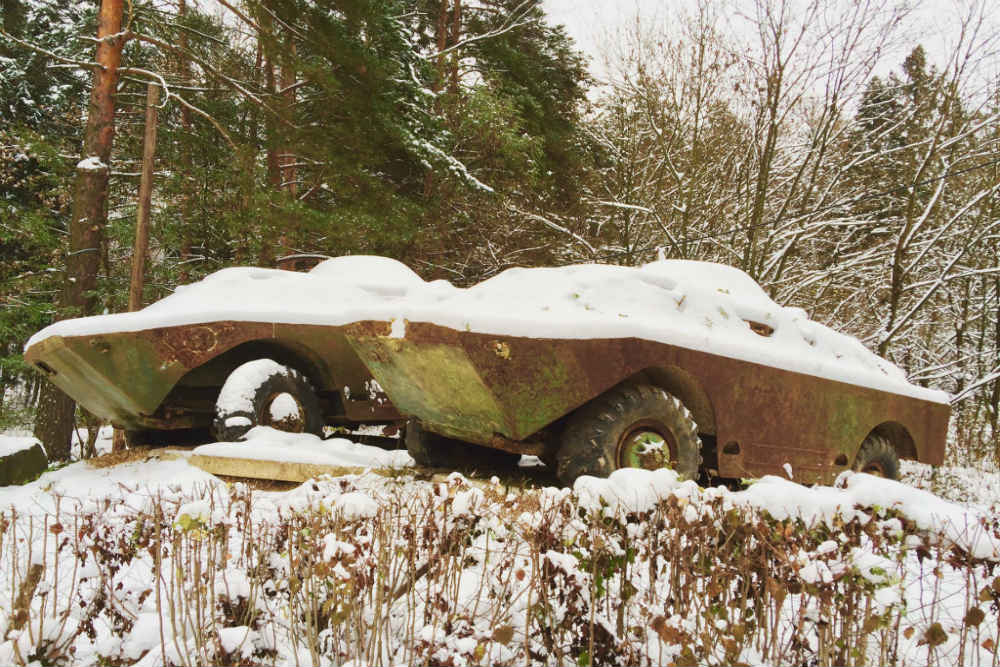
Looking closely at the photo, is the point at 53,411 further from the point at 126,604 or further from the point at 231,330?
the point at 126,604

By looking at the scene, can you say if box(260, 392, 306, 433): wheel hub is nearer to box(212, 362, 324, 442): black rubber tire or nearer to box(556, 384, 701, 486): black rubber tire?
box(212, 362, 324, 442): black rubber tire

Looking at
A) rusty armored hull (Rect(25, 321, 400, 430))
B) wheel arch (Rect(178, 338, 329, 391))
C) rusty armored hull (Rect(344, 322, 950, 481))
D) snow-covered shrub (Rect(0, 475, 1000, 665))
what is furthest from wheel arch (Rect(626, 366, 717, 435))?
wheel arch (Rect(178, 338, 329, 391))

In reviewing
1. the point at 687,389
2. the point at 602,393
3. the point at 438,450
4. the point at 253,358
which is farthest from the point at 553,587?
the point at 253,358

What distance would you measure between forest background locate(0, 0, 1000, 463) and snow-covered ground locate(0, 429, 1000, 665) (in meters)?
9.19

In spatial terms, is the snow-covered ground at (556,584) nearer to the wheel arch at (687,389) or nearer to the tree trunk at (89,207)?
the wheel arch at (687,389)

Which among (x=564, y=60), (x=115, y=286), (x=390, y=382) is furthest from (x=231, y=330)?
(x=564, y=60)

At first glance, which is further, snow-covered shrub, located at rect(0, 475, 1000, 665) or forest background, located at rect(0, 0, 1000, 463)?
forest background, located at rect(0, 0, 1000, 463)

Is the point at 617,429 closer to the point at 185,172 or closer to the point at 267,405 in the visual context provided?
the point at 267,405

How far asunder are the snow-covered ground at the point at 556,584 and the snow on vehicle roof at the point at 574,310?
1698 mm

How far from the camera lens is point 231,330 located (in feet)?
18.6

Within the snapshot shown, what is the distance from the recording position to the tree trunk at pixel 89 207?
10.4 m

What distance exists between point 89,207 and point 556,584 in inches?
419

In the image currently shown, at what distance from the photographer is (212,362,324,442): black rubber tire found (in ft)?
18.3

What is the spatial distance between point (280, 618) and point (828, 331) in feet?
15.5
